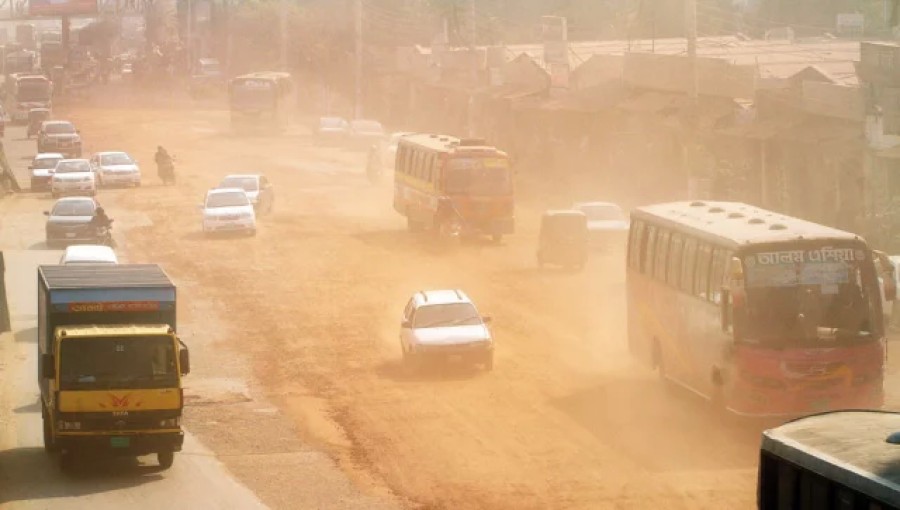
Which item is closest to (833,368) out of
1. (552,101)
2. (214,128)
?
(552,101)

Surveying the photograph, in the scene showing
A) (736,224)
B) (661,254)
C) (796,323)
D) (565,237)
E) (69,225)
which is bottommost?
(69,225)

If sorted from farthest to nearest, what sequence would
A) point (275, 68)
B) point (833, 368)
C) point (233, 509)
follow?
point (275, 68) < point (833, 368) < point (233, 509)

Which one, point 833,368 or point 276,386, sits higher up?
point 833,368

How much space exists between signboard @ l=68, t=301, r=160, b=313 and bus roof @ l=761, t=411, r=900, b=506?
1349 centimetres

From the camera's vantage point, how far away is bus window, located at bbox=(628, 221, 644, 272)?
29516mm

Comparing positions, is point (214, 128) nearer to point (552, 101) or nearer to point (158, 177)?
point (158, 177)

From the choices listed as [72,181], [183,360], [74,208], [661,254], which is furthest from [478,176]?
[183,360]

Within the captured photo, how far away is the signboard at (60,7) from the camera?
136m

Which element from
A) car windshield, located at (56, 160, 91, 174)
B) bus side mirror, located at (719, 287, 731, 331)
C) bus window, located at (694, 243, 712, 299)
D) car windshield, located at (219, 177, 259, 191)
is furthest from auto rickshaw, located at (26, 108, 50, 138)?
bus side mirror, located at (719, 287, 731, 331)

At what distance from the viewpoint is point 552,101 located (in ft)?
229

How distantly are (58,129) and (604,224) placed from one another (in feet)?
140

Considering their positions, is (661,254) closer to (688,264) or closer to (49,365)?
(688,264)

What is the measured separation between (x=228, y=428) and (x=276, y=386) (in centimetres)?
377

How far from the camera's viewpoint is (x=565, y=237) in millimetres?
44125
